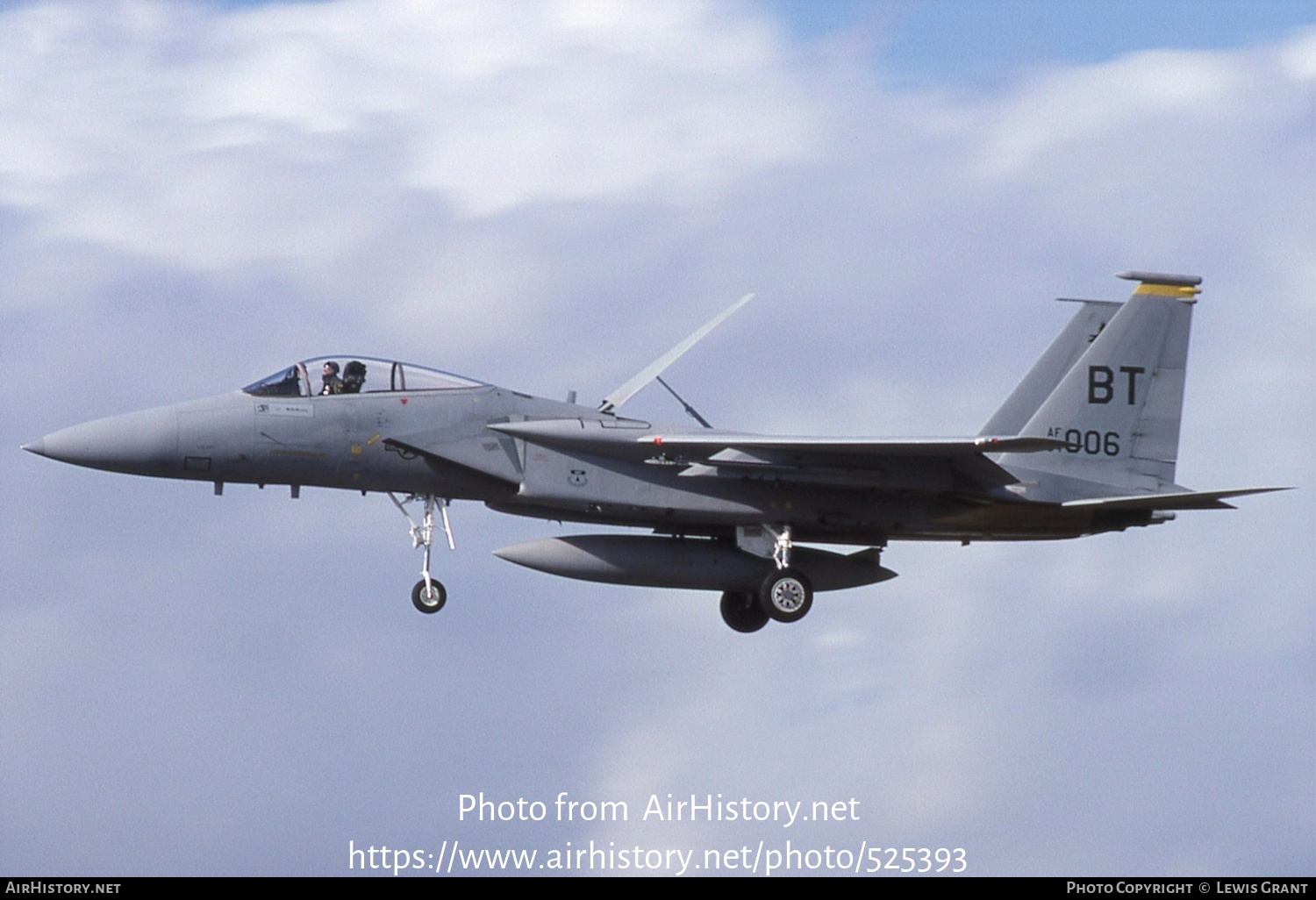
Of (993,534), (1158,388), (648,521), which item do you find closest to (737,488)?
(648,521)

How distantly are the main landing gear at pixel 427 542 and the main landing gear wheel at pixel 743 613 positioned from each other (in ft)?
14.1

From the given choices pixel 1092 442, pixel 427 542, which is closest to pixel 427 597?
pixel 427 542

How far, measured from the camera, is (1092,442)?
2542cm

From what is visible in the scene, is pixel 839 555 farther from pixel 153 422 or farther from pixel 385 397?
pixel 153 422

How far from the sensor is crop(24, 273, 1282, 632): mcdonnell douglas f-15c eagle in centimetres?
2311

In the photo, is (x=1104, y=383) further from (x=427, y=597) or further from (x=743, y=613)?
(x=427, y=597)

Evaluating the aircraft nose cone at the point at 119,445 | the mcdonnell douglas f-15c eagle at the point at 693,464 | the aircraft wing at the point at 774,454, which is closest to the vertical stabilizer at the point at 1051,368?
the mcdonnell douglas f-15c eagle at the point at 693,464

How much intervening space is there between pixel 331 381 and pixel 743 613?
253 inches

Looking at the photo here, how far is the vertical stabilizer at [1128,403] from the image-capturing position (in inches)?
999

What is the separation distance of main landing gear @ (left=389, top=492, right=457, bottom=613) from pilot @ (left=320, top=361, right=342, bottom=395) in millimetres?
1470

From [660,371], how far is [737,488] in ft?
7.65

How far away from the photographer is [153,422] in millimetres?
22922
